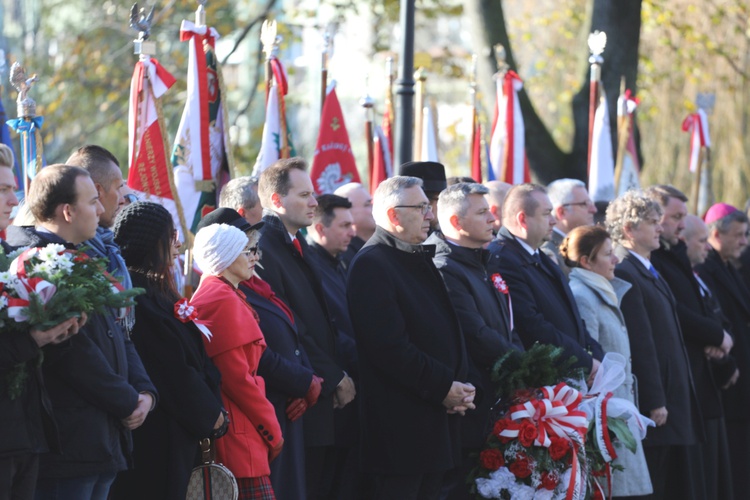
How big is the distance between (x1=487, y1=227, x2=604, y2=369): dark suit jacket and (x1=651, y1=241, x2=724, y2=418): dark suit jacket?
1.31m

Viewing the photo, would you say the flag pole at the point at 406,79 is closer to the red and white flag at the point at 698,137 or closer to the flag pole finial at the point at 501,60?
the flag pole finial at the point at 501,60

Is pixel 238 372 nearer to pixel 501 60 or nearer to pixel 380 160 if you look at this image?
pixel 380 160

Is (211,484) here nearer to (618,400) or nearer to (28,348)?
(28,348)

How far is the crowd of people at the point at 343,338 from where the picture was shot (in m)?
4.74

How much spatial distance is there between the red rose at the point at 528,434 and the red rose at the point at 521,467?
0.27ft

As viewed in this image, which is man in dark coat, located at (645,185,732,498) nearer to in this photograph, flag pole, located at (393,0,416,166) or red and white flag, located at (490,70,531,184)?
flag pole, located at (393,0,416,166)

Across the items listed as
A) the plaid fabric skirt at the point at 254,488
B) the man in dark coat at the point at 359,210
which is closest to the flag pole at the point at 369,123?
the man in dark coat at the point at 359,210

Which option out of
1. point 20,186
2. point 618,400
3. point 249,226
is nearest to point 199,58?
point 20,186

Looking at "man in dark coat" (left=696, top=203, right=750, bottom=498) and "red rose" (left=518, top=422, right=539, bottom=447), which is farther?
"man in dark coat" (left=696, top=203, right=750, bottom=498)

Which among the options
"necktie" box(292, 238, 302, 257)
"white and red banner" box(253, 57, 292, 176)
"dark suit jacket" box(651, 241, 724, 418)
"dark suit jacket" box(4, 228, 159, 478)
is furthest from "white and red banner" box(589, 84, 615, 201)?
"dark suit jacket" box(4, 228, 159, 478)

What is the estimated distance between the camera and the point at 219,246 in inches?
218

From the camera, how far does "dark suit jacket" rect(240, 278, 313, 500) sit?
5.75 meters

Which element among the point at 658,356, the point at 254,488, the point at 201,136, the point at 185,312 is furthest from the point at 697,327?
the point at 185,312

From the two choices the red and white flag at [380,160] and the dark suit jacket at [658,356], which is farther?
the red and white flag at [380,160]
